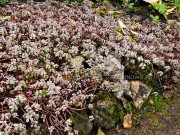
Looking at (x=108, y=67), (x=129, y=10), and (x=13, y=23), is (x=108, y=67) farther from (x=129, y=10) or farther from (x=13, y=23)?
(x=129, y=10)

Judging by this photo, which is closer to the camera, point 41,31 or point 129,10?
point 41,31

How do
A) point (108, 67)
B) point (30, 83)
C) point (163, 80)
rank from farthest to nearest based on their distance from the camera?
point (163, 80), point (108, 67), point (30, 83)

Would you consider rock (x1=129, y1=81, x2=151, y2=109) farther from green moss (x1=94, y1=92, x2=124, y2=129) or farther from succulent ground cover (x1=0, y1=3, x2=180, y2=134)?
green moss (x1=94, y1=92, x2=124, y2=129)

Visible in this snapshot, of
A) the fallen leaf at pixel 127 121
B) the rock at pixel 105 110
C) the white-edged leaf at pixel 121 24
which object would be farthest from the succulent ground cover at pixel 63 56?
the fallen leaf at pixel 127 121

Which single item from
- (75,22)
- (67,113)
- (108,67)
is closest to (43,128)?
(67,113)

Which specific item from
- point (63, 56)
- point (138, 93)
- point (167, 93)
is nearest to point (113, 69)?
point (138, 93)

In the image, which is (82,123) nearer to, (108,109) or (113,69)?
(108,109)

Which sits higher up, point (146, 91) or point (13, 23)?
point (13, 23)

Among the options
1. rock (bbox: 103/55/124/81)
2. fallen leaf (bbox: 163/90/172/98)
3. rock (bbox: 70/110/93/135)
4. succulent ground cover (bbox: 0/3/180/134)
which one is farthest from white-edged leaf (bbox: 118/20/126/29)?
rock (bbox: 70/110/93/135)

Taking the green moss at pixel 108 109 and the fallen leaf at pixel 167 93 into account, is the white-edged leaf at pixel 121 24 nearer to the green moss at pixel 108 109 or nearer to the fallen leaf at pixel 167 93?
the fallen leaf at pixel 167 93
